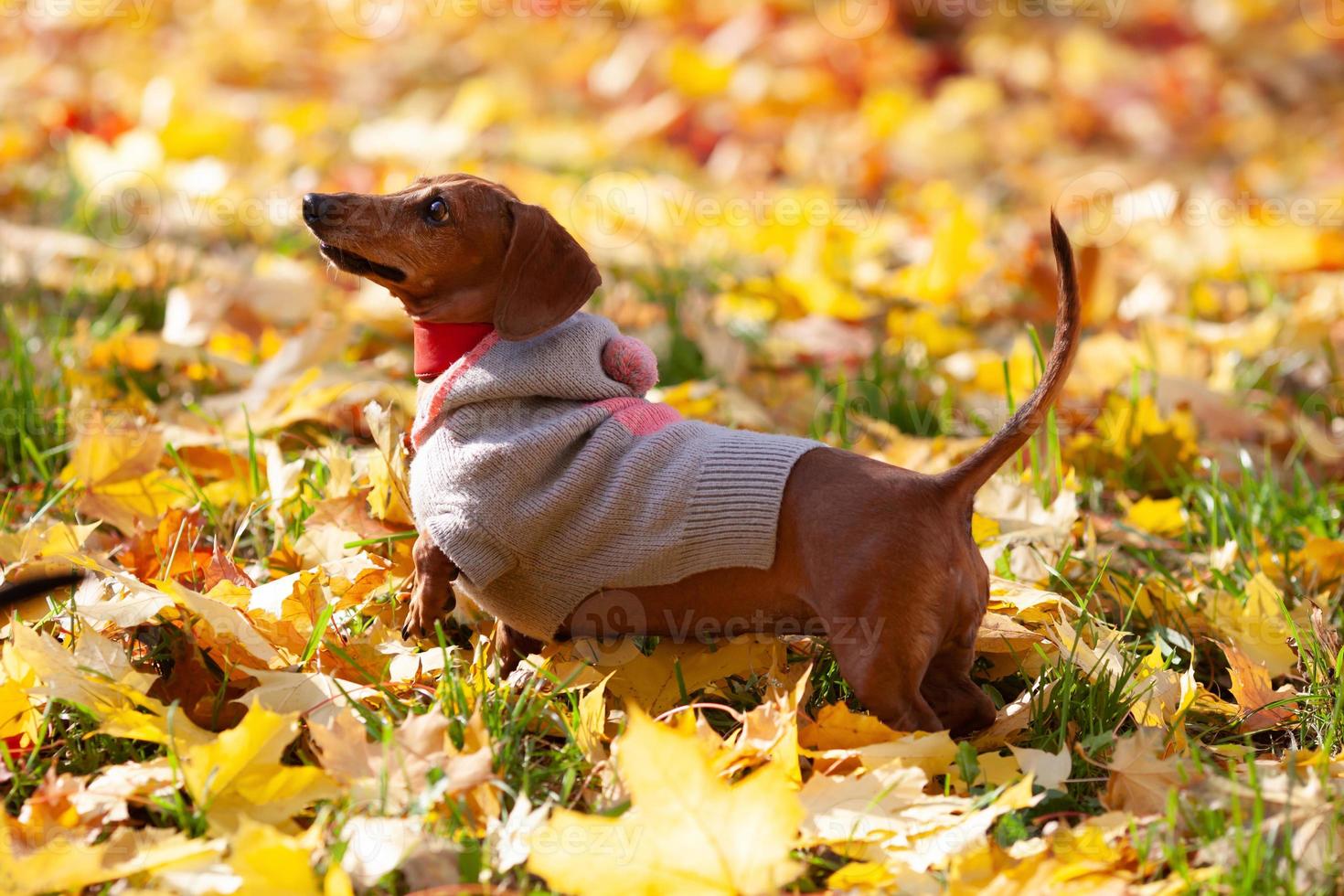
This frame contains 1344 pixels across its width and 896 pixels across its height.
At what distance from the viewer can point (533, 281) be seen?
1.71m

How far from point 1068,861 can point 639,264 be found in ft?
9.89

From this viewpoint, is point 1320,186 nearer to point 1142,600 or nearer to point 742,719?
point 1142,600

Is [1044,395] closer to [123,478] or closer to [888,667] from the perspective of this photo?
[888,667]

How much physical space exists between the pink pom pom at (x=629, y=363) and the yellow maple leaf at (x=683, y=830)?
627mm

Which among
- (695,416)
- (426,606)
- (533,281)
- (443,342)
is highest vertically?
(533,281)

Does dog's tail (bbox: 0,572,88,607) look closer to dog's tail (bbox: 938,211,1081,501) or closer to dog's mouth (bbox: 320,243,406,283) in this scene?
dog's mouth (bbox: 320,243,406,283)

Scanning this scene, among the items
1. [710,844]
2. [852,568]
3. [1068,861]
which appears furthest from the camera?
[852,568]

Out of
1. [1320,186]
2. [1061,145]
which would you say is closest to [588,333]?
[1320,186]

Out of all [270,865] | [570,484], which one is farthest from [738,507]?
[270,865]

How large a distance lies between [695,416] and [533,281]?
3.37ft

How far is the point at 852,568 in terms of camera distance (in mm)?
1595

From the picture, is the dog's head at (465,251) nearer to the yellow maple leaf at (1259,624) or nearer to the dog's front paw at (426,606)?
the dog's front paw at (426,606)

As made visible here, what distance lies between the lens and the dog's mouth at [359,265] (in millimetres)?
1713

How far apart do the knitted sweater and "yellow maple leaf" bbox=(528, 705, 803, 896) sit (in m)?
0.40
